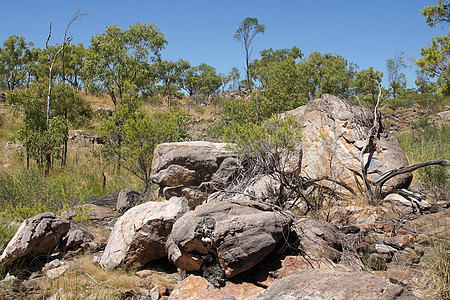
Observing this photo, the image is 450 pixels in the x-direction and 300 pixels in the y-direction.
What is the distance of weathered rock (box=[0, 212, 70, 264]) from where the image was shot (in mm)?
4355

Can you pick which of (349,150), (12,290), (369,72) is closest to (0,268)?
(12,290)

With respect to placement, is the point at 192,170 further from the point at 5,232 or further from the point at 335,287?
the point at 335,287

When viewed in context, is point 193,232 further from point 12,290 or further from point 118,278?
point 12,290

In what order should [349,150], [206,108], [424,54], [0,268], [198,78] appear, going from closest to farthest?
[0,268] < [349,150] < [424,54] < [206,108] < [198,78]

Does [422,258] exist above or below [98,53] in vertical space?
below

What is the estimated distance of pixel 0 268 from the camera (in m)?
4.18

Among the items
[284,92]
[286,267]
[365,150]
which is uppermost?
[284,92]

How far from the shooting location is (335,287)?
2.53 meters

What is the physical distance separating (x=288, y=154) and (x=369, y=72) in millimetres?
12425

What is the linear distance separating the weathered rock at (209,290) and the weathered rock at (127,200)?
3.62 meters

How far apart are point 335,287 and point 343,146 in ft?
13.0

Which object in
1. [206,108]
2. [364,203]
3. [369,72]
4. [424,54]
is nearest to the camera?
[364,203]

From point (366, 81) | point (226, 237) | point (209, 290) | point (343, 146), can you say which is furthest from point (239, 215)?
point (366, 81)

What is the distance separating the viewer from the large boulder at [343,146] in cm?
584
